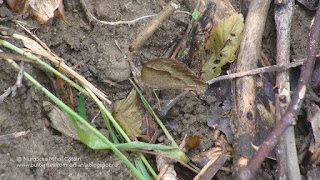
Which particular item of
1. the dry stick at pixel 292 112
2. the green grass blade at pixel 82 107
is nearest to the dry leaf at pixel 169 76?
the green grass blade at pixel 82 107

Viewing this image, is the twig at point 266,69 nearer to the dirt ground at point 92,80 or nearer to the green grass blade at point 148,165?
the dirt ground at point 92,80

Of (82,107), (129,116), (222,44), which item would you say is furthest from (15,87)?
(222,44)

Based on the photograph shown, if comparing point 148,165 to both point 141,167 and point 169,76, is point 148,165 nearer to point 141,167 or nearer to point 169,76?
point 141,167

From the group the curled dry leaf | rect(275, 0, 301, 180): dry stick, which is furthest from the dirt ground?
rect(275, 0, 301, 180): dry stick

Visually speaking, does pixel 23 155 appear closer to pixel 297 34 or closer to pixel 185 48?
pixel 185 48

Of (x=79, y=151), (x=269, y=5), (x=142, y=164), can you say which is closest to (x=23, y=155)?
(x=79, y=151)

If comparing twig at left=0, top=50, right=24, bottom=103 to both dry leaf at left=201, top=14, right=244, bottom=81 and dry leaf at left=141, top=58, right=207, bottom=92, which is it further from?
dry leaf at left=201, top=14, right=244, bottom=81
